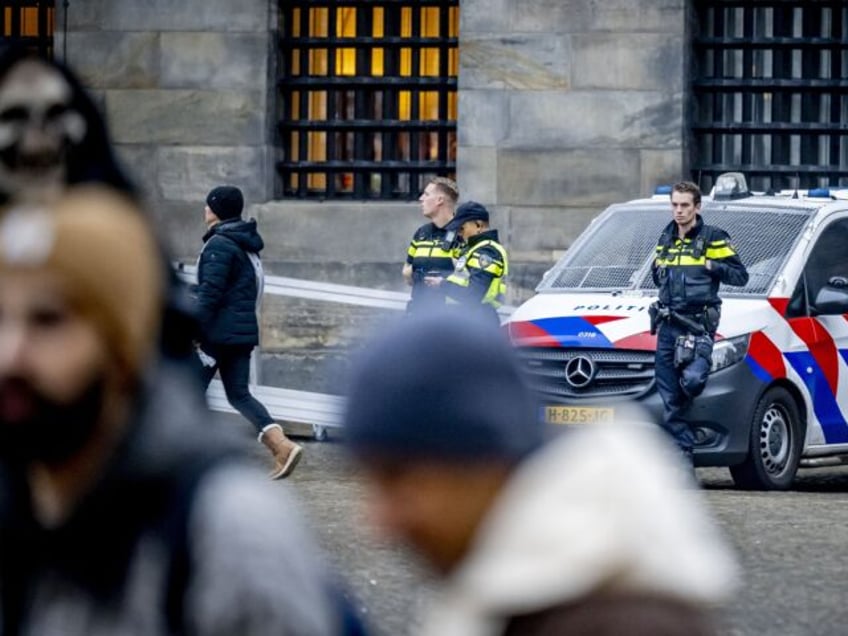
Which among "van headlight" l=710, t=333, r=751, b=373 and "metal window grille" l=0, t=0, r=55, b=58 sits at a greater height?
"metal window grille" l=0, t=0, r=55, b=58

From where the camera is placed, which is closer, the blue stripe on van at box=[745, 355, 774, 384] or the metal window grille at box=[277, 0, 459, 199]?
the blue stripe on van at box=[745, 355, 774, 384]

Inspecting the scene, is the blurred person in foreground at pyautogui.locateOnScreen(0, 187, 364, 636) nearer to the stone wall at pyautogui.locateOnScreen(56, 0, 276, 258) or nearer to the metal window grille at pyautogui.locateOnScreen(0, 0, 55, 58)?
the stone wall at pyautogui.locateOnScreen(56, 0, 276, 258)

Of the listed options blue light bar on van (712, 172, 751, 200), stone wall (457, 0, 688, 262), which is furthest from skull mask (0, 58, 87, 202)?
stone wall (457, 0, 688, 262)

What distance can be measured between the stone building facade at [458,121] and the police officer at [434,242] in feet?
13.4

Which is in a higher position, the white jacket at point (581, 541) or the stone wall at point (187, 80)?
the stone wall at point (187, 80)

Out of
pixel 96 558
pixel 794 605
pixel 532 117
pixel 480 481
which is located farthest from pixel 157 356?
pixel 532 117

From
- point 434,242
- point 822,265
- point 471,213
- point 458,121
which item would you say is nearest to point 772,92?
point 458,121

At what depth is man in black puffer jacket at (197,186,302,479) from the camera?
1299 centimetres

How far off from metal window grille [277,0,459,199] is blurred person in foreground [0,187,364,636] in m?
17.2

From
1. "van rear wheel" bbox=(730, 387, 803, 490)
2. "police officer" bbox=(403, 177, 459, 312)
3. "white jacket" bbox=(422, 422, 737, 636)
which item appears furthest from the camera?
"police officer" bbox=(403, 177, 459, 312)

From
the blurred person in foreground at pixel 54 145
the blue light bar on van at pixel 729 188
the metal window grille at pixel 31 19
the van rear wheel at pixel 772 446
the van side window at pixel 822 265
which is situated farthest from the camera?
the metal window grille at pixel 31 19

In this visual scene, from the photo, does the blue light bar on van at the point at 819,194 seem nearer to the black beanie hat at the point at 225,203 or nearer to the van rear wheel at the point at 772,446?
the van rear wheel at the point at 772,446

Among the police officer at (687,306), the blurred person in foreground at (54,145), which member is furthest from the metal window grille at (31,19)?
the blurred person in foreground at (54,145)

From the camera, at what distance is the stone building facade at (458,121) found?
1841cm
